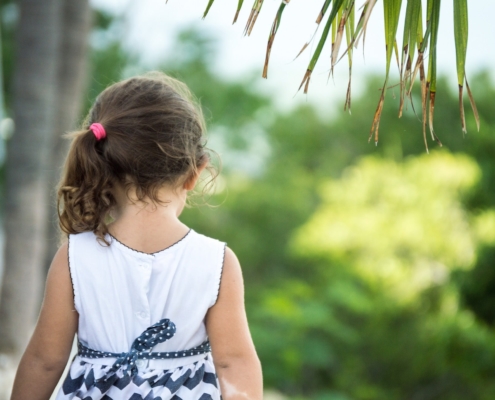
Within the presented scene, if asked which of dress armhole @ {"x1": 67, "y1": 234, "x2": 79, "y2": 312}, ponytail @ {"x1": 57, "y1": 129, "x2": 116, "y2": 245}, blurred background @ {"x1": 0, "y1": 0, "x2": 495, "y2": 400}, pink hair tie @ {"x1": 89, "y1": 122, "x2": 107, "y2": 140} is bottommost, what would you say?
blurred background @ {"x1": 0, "y1": 0, "x2": 495, "y2": 400}

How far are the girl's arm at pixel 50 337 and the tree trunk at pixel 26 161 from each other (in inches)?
113

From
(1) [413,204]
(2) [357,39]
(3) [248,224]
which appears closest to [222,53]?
(3) [248,224]

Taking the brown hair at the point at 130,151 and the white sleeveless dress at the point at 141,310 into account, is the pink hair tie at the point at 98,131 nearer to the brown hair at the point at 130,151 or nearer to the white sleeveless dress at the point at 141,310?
the brown hair at the point at 130,151

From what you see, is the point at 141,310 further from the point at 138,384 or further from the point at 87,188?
the point at 87,188

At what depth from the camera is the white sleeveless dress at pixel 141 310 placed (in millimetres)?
1523

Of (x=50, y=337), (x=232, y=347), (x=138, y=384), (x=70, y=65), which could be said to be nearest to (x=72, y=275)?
(x=50, y=337)

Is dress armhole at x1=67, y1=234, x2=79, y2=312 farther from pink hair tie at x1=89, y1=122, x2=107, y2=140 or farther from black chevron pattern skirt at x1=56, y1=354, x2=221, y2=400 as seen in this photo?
pink hair tie at x1=89, y1=122, x2=107, y2=140

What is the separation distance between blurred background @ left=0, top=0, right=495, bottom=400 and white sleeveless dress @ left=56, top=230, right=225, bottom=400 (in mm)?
569

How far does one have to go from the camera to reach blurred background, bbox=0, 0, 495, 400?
4332mm

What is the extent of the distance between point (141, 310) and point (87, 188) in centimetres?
33

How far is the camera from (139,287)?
153cm

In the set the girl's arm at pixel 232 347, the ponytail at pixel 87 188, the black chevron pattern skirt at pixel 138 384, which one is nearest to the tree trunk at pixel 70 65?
the ponytail at pixel 87 188

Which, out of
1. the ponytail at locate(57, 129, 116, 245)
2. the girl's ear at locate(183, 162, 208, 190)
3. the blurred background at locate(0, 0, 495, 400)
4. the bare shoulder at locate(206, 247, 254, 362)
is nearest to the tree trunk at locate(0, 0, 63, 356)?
the blurred background at locate(0, 0, 495, 400)

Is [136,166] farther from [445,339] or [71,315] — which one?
[445,339]
